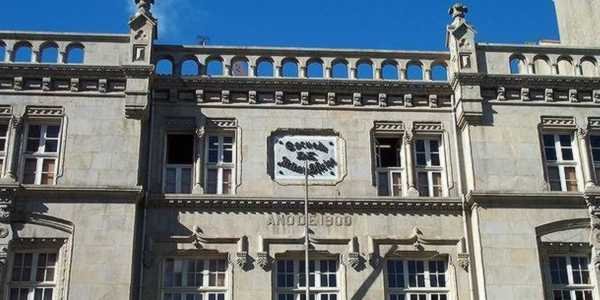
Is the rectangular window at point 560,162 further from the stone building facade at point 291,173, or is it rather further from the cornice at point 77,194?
the cornice at point 77,194

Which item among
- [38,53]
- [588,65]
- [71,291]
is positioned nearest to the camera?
[71,291]

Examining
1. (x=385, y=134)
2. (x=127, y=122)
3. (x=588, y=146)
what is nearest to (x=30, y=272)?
(x=127, y=122)

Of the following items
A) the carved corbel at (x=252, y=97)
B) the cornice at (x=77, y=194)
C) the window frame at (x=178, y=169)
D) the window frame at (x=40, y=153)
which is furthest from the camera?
the carved corbel at (x=252, y=97)

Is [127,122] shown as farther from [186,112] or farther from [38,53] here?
[38,53]

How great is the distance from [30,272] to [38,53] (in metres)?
6.59

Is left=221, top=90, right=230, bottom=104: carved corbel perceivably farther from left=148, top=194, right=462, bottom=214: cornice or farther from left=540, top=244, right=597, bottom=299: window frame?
left=540, top=244, right=597, bottom=299: window frame

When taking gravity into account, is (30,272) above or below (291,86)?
below

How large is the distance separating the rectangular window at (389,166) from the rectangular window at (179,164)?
217 inches

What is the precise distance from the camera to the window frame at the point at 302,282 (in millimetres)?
23125

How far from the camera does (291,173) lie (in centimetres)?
2459

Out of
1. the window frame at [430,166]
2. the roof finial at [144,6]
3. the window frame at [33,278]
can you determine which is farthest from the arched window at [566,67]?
the window frame at [33,278]

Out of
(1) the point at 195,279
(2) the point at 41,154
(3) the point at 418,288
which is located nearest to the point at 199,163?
(1) the point at 195,279

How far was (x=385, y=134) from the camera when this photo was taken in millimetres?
25516

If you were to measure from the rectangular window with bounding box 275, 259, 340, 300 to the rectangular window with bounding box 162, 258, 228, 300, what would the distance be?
1549 millimetres
